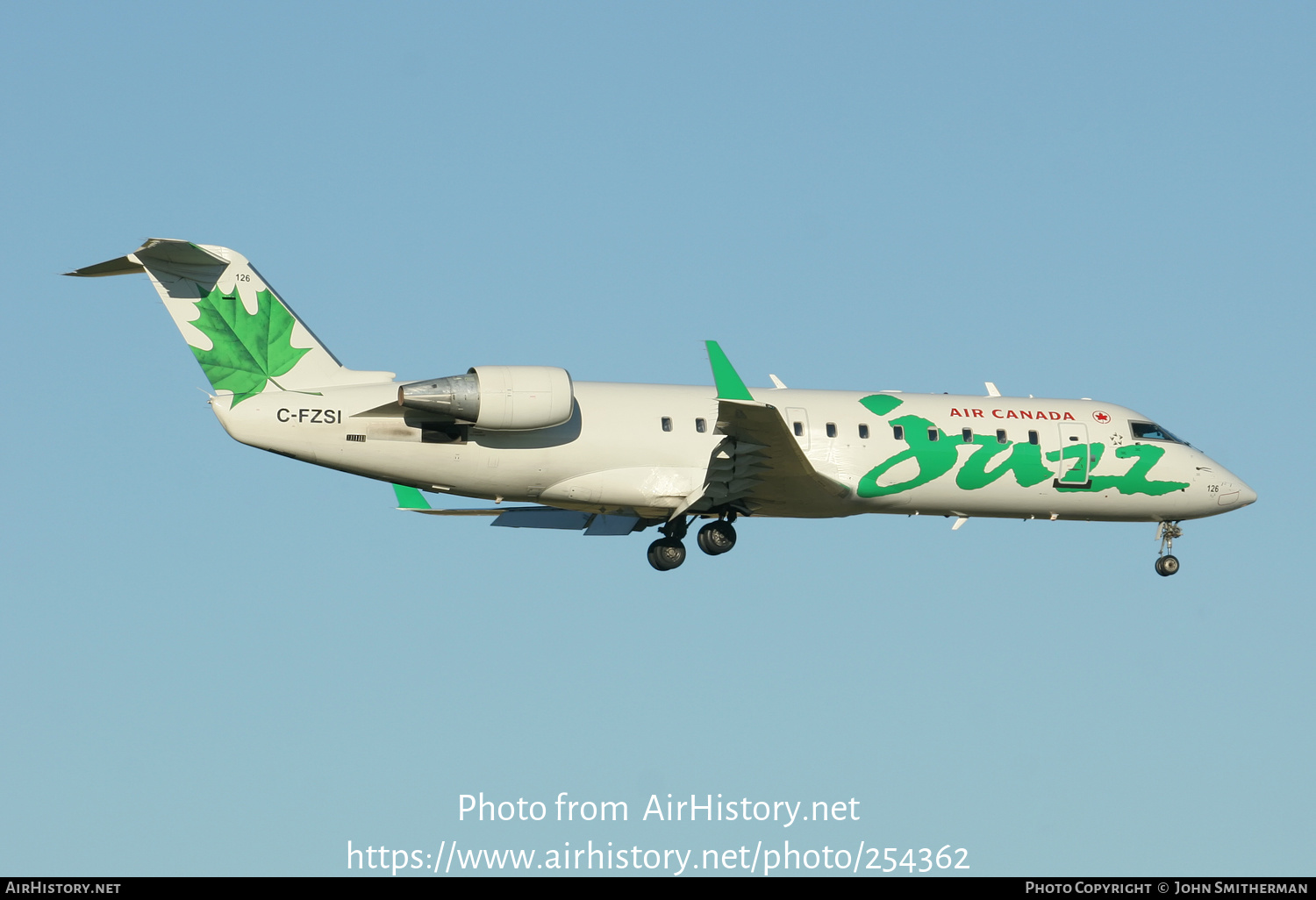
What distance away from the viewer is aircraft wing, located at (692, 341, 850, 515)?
24.2 meters

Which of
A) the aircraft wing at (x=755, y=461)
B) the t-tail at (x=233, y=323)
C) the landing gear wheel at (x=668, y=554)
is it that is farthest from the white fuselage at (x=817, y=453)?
the landing gear wheel at (x=668, y=554)

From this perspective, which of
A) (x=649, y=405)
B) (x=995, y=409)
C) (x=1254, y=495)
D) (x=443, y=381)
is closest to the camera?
(x=443, y=381)

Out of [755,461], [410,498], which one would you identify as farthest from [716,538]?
[410,498]

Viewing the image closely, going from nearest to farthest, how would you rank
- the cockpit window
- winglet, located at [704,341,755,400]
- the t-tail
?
winglet, located at [704,341,755,400]
the t-tail
the cockpit window

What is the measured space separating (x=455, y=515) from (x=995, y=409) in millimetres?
10284

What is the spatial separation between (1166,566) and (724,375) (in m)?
11.3

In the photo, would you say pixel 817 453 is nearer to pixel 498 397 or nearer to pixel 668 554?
pixel 668 554

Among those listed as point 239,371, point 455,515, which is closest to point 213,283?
point 239,371

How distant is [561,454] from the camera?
85.1ft

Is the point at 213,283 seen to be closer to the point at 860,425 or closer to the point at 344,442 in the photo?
the point at 344,442

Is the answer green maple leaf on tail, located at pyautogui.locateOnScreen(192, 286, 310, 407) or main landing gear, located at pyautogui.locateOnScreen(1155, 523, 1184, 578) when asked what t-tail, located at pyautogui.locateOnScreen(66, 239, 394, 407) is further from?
main landing gear, located at pyautogui.locateOnScreen(1155, 523, 1184, 578)

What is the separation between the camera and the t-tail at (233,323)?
25.3 m

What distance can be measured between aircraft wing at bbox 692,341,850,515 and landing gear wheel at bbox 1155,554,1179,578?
7.27 m

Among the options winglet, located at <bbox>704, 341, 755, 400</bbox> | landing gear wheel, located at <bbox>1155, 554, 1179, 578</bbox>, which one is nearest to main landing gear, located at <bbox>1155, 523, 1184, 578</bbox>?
landing gear wheel, located at <bbox>1155, 554, 1179, 578</bbox>
